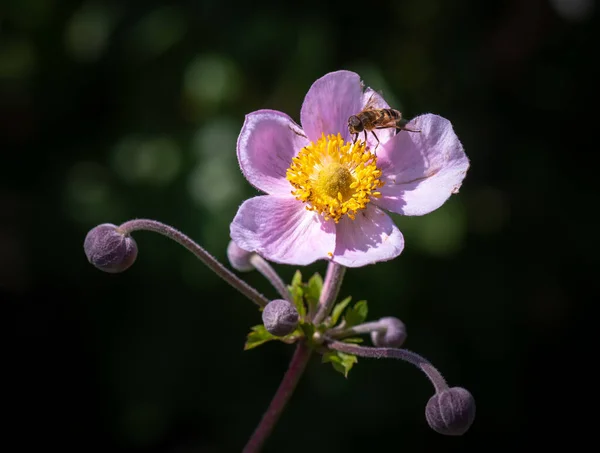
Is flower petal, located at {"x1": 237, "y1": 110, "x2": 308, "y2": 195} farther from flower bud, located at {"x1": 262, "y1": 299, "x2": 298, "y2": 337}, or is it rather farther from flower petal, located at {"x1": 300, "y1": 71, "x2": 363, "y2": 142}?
flower bud, located at {"x1": 262, "y1": 299, "x2": 298, "y2": 337}

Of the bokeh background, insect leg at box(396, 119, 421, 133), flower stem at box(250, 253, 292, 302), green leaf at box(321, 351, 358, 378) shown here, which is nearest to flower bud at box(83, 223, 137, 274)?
flower stem at box(250, 253, 292, 302)

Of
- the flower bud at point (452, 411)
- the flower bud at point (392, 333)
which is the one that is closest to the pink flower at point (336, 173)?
the flower bud at point (392, 333)

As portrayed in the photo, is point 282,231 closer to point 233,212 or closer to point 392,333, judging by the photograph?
point 392,333

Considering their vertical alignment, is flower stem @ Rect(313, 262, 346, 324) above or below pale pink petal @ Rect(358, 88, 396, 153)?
below

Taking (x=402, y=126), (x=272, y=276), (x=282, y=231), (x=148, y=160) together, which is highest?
(x=148, y=160)

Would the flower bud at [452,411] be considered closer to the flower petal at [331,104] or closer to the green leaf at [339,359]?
the green leaf at [339,359]

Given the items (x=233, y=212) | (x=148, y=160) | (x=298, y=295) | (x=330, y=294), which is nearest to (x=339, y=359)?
(x=330, y=294)
